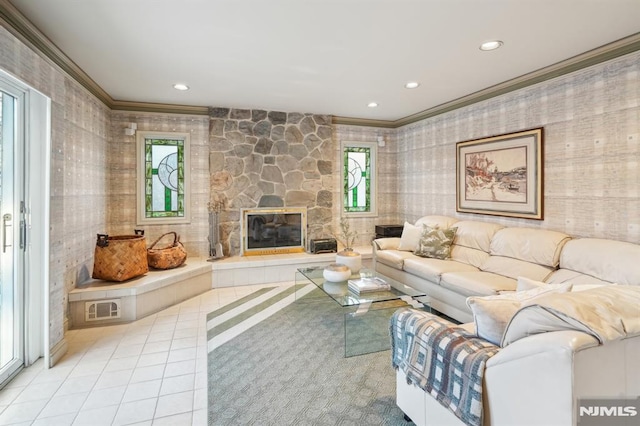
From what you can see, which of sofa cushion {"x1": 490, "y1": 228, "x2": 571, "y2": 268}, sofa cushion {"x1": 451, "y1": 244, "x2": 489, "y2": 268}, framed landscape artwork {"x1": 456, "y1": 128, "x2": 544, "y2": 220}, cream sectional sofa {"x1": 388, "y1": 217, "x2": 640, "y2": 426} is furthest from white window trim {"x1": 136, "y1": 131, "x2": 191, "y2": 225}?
sofa cushion {"x1": 490, "y1": 228, "x2": 571, "y2": 268}

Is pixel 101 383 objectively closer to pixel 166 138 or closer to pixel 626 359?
pixel 626 359

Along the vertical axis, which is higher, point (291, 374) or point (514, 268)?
point (514, 268)

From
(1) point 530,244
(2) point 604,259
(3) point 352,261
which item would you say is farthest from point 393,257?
(2) point 604,259

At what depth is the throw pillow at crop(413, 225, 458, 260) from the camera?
4.07 meters

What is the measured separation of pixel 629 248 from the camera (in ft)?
8.25

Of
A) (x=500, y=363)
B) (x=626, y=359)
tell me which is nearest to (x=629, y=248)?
(x=626, y=359)

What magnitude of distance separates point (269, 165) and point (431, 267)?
2822 mm

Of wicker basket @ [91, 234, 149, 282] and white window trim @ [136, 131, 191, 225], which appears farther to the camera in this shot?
white window trim @ [136, 131, 191, 225]

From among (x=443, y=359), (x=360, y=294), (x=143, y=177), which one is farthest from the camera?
(x=143, y=177)

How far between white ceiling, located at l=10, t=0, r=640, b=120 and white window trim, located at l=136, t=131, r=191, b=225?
2.34 ft

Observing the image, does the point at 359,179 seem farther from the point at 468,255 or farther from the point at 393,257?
the point at 468,255

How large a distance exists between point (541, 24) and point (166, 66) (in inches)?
126

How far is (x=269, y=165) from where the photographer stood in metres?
5.14

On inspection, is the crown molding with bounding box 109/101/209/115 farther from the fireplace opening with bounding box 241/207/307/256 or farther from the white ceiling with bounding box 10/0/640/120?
the fireplace opening with bounding box 241/207/307/256
